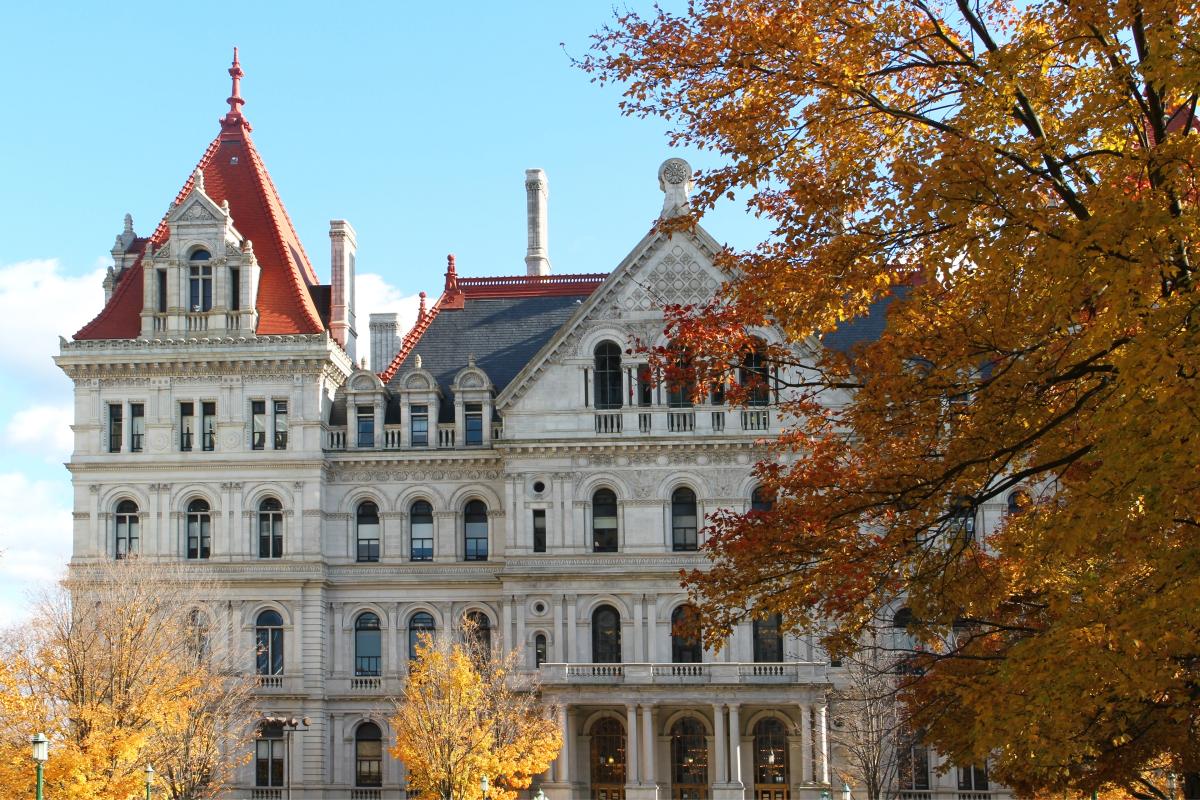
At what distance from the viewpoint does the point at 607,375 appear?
54.5 meters

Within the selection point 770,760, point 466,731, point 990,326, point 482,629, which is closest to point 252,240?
point 482,629

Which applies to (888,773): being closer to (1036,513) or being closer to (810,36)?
(1036,513)

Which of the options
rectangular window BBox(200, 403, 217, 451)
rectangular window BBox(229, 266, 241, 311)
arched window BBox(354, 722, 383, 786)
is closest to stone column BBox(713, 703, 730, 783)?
arched window BBox(354, 722, 383, 786)

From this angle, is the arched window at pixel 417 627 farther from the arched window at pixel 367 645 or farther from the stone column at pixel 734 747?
the stone column at pixel 734 747

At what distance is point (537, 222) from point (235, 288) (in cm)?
1444

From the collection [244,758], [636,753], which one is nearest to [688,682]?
[636,753]

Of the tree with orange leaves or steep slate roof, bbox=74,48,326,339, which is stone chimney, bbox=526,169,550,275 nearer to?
steep slate roof, bbox=74,48,326,339

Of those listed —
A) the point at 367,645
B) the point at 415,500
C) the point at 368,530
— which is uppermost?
the point at 415,500

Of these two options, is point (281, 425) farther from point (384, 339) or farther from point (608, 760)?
point (608, 760)

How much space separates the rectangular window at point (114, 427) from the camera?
184ft

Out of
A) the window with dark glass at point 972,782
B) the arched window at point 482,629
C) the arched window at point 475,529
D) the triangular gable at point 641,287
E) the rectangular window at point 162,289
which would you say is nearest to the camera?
the window with dark glass at point 972,782

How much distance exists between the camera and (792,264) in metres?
17.9

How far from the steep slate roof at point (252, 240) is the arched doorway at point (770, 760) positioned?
66.8 ft

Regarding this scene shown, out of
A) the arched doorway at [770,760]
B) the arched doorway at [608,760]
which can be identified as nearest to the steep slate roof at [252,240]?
the arched doorway at [608,760]
